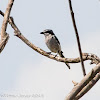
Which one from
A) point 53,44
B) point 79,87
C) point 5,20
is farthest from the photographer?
point 53,44

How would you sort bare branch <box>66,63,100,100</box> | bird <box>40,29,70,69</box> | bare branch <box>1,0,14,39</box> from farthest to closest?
bird <box>40,29,70,69</box>
bare branch <box>1,0,14,39</box>
bare branch <box>66,63,100,100</box>

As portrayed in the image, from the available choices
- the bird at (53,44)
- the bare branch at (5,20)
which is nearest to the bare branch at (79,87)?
the bare branch at (5,20)

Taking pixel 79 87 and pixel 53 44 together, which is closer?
pixel 79 87

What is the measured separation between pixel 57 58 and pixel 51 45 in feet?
16.8

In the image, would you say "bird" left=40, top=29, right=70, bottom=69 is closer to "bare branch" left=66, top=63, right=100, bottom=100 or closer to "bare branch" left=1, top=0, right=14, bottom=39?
"bare branch" left=1, top=0, right=14, bottom=39

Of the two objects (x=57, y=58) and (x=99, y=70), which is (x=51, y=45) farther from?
(x=99, y=70)

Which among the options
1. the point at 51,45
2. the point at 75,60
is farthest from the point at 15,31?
the point at 51,45

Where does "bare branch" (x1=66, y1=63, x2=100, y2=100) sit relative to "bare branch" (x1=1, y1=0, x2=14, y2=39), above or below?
below

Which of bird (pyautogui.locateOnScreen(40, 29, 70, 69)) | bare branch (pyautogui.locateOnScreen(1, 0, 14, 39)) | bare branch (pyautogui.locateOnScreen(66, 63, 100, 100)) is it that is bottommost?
bird (pyautogui.locateOnScreen(40, 29, 70, 69))

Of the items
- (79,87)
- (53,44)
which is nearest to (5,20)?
(79,87)

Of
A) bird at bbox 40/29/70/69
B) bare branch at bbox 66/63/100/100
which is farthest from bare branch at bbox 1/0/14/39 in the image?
bird at bbox 40/29/70/69

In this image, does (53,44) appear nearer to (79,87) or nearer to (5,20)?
(5,20)

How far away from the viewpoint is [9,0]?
145 inches

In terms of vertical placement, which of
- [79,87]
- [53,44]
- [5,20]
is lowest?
[53,44]
